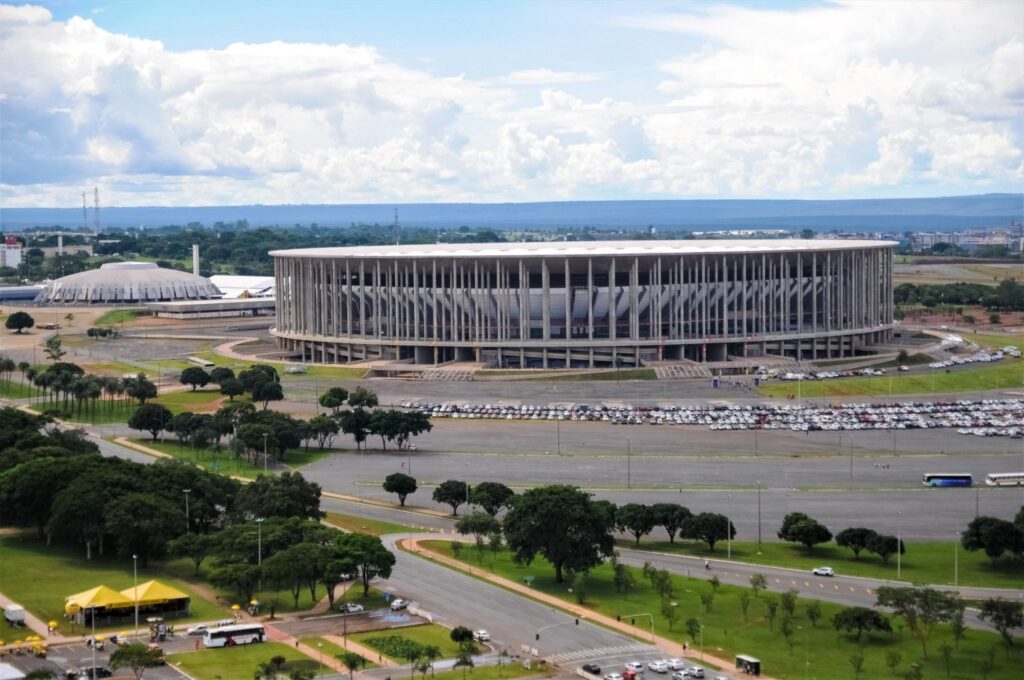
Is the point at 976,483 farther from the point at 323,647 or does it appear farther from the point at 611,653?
the point at 323,647

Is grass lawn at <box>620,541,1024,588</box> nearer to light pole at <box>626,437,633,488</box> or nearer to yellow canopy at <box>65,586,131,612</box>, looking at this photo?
light pole at <box>626,437,633,488</box>

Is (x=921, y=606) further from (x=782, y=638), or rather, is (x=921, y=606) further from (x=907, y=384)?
(x=907, y=384)

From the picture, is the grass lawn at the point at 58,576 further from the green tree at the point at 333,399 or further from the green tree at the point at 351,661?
the green tree at the point at 333,399

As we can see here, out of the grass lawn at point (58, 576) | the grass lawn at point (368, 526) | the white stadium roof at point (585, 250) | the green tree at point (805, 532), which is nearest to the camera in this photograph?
the grass lawn at point (58, 576)

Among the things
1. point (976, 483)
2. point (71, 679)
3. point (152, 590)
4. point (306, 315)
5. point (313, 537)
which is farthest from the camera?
point (306, 315)

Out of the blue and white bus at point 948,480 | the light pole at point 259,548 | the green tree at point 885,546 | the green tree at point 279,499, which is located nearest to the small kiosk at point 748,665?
the green tree at point 885,546

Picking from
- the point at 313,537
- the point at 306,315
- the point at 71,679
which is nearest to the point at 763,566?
the point at 313,537
